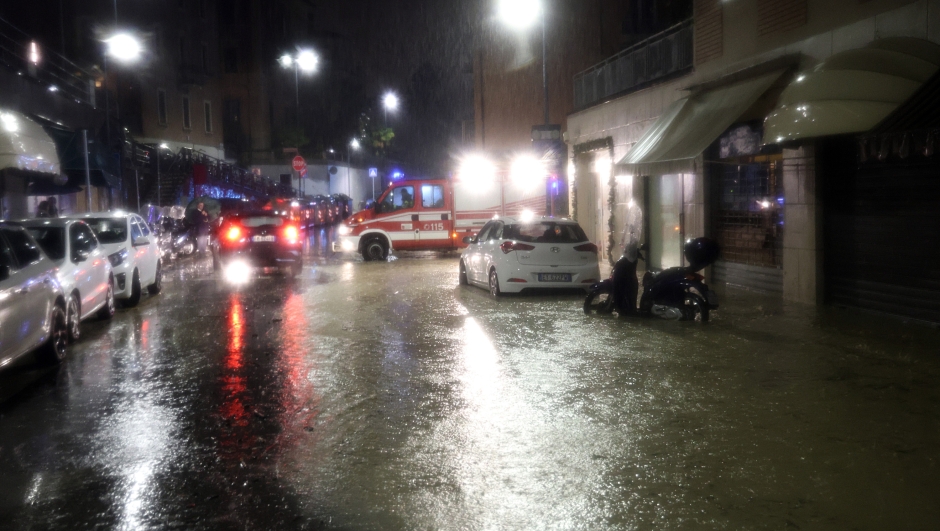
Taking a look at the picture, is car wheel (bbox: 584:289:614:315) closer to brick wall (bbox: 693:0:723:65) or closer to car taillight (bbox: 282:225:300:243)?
brick wall (bbox: 693:0:723:65)

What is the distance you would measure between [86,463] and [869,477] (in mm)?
5115

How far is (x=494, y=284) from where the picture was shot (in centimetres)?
1612

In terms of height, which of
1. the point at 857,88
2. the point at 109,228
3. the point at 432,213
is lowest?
the point at 109,228

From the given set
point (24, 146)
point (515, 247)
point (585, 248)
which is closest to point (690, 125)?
point (585, 248)

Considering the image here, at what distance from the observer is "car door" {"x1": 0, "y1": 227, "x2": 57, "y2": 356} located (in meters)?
8.68

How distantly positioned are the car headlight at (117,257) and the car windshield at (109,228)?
0.75m

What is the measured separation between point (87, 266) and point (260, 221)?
8522 millimetres

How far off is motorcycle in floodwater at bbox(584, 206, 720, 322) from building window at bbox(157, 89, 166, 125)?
134ft

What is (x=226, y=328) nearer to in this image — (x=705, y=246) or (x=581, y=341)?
(x=581, y=341)

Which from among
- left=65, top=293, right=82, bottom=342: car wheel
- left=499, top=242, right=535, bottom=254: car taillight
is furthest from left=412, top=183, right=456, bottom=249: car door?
left=65, top=293, right=82, bottom=342: car wheel

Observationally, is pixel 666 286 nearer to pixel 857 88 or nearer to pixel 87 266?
pixel 857 88

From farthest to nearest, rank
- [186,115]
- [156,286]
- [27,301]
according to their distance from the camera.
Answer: [186,115]
[156,286]
[27,301]

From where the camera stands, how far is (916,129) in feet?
33.1

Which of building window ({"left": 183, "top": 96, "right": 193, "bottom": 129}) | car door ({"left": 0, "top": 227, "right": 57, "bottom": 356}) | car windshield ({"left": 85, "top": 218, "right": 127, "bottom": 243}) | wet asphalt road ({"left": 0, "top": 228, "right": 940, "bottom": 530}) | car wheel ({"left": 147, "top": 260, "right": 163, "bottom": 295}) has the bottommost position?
wet asphalt road ({"left": 0, "top": 228, "right": 940, "bottom": 530})
